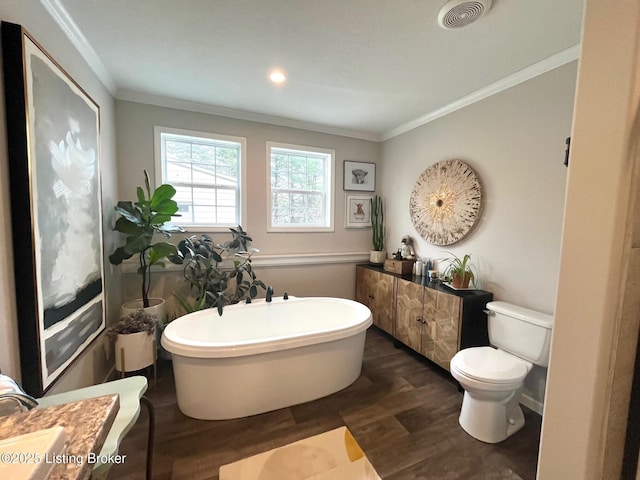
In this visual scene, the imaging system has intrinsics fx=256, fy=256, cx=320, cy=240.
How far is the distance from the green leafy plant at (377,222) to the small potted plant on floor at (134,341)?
263 centimetres

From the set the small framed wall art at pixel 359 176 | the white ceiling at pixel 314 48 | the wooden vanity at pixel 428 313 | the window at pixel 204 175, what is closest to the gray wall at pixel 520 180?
the white ceiling at pixel 314 48

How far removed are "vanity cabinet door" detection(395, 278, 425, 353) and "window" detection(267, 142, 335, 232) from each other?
1.25 m

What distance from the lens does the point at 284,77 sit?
2.12m

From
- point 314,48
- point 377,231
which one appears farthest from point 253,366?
point 377,231

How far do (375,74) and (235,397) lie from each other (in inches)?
104

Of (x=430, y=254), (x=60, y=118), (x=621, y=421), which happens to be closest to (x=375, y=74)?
(x=430, y=254)

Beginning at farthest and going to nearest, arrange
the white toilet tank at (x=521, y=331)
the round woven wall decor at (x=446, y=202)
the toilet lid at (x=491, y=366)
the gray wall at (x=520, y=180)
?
the round woven wall decor at (x=446, y=202), the gray wall at (x=520, y=180), the white toilet tank at (x=521, y=331), the toilet lid at (x=491, y=366)

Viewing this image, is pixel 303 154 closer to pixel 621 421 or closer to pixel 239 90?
pixel 239 90

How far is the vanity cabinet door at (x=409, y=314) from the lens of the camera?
8.10ft

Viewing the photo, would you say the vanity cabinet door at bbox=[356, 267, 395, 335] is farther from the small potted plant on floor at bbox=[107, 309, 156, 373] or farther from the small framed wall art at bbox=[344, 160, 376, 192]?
the small potted plant on floor at bbox=[107, 309, 156, 373]

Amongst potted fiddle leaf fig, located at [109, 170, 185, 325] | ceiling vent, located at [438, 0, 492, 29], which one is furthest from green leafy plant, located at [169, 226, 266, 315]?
ceiling vent, located at [438, 0, 492, 29]

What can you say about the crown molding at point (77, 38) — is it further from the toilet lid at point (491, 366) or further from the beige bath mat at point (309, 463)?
the toilet lid at point (491, 366)

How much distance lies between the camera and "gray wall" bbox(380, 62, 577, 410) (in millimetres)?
1823

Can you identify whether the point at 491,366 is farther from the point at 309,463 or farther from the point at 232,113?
the point at 232,113
